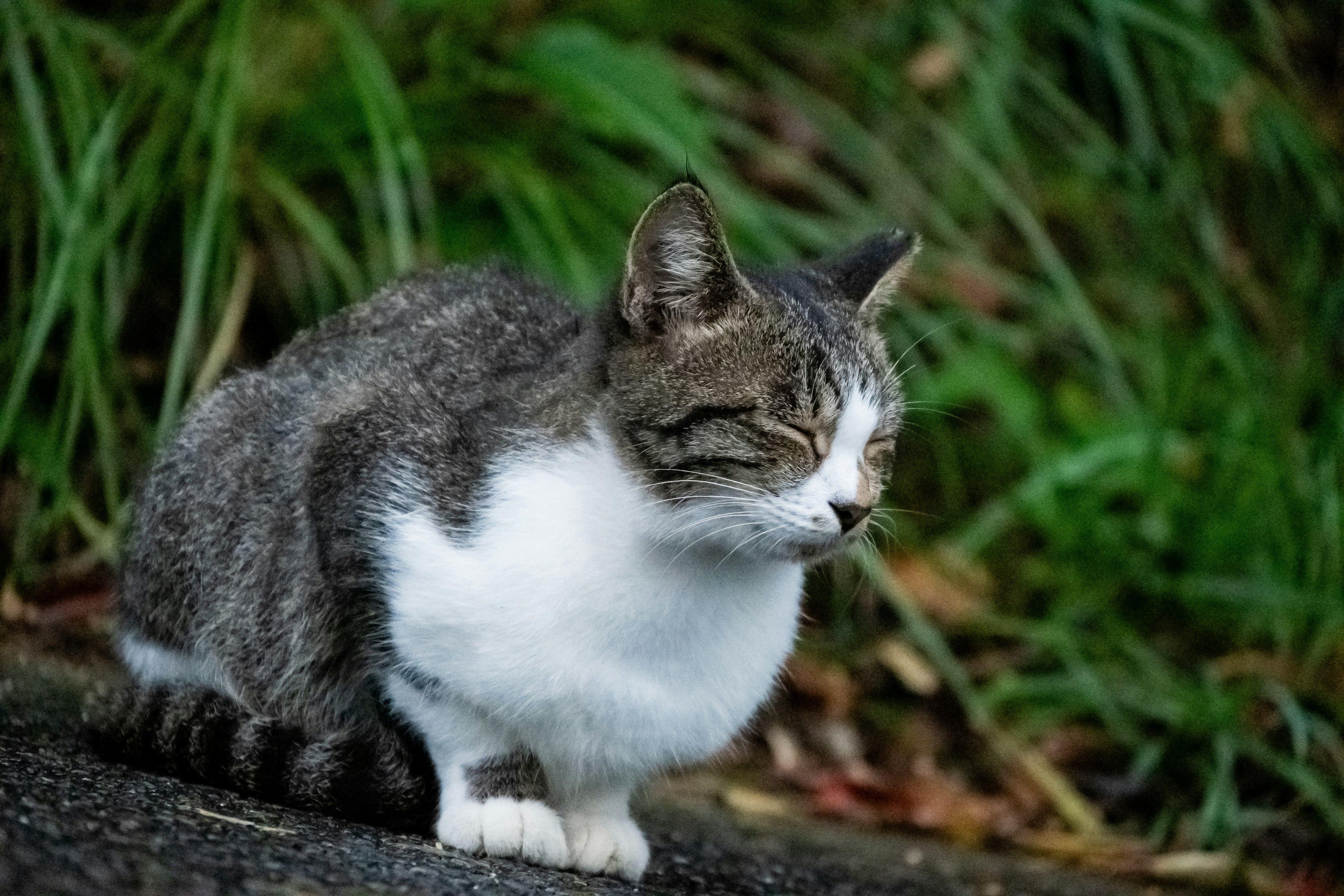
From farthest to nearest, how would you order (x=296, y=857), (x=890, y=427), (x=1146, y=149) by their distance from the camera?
(x=1146, y=149)
(x=890, y=427)
(x=296, y=857)

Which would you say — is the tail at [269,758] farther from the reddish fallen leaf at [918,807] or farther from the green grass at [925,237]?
the reddish fallen leaf at [918,807]

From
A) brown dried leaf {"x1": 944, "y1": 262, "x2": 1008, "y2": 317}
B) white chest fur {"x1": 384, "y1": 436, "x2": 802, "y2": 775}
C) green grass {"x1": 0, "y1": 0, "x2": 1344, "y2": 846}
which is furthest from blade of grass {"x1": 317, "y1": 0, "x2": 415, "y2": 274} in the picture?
brown dried leaf {"x1": 944, "y1": 262, "x2": 1008, "y2": 317}

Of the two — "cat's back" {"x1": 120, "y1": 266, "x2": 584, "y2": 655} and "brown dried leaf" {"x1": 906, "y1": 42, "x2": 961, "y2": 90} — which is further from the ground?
"brown dried leaf" {"x1": 906, "y1": 42, "x2": 961, "y2": 90}

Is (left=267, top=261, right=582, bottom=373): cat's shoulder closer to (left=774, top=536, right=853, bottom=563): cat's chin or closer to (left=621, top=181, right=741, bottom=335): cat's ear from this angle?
(left=621, top=181, right=741, bottom=335): cat's ear

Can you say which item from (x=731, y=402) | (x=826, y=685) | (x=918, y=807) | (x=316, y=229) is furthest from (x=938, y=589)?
(x=731, y=402)

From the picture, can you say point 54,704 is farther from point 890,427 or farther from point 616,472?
point 890,427

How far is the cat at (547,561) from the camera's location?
2188 mm

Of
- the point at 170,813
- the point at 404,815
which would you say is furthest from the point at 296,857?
the point at 404,815

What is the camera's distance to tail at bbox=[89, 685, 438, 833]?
2.20 metres

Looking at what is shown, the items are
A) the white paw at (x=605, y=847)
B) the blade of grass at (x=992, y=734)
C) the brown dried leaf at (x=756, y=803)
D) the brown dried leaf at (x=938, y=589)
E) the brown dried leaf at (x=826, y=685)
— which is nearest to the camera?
the white paw at (x=605, y=847)

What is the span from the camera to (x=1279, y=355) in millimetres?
4965

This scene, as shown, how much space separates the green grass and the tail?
3.71 feet

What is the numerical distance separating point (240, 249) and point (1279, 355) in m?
3.17

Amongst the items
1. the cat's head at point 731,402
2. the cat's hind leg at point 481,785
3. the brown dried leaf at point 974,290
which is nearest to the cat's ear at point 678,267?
the cat's head at point 731,402
